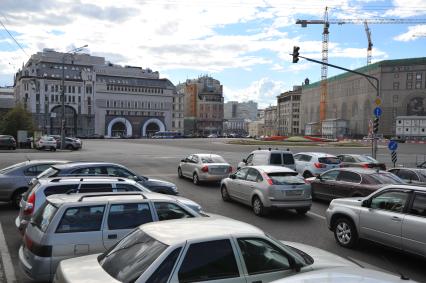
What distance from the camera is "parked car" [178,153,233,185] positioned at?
1961 cm

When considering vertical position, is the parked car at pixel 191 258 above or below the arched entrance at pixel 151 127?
below

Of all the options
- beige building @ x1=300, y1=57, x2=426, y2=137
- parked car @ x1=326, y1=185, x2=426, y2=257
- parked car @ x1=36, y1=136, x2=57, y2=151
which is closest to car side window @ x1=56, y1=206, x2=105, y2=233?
parked car @ x1=326, y1=185, x2=426, y2=257

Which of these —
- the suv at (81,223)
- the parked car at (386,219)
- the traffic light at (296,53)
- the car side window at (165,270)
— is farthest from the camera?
the traffic light at (296,53)

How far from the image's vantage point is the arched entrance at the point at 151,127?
15388cm

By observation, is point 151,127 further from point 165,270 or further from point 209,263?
point 165,270

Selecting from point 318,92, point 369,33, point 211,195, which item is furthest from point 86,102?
point 211,195

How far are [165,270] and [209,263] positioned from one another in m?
0.49

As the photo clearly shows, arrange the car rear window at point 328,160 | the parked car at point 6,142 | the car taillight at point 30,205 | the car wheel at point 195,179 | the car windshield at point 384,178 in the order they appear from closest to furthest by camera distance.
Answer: the car taillight at point 30,205
the car windshield at point 384,178
the car wheel at point 195,179
the car rear window at point 328,160
the parked car at point 6,142

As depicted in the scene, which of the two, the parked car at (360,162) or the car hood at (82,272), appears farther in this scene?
the parked car at (360,162)

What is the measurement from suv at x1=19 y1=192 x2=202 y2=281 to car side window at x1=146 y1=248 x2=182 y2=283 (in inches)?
105

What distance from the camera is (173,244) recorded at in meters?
4.33

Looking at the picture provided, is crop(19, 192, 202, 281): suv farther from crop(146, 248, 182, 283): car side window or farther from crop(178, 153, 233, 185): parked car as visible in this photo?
crop(178, 153, 233, 185): parked car

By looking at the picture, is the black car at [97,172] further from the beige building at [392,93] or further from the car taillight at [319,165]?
the beige building at [392,93]

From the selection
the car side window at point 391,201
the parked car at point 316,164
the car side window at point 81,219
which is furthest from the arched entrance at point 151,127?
the car side window at point 81,219
